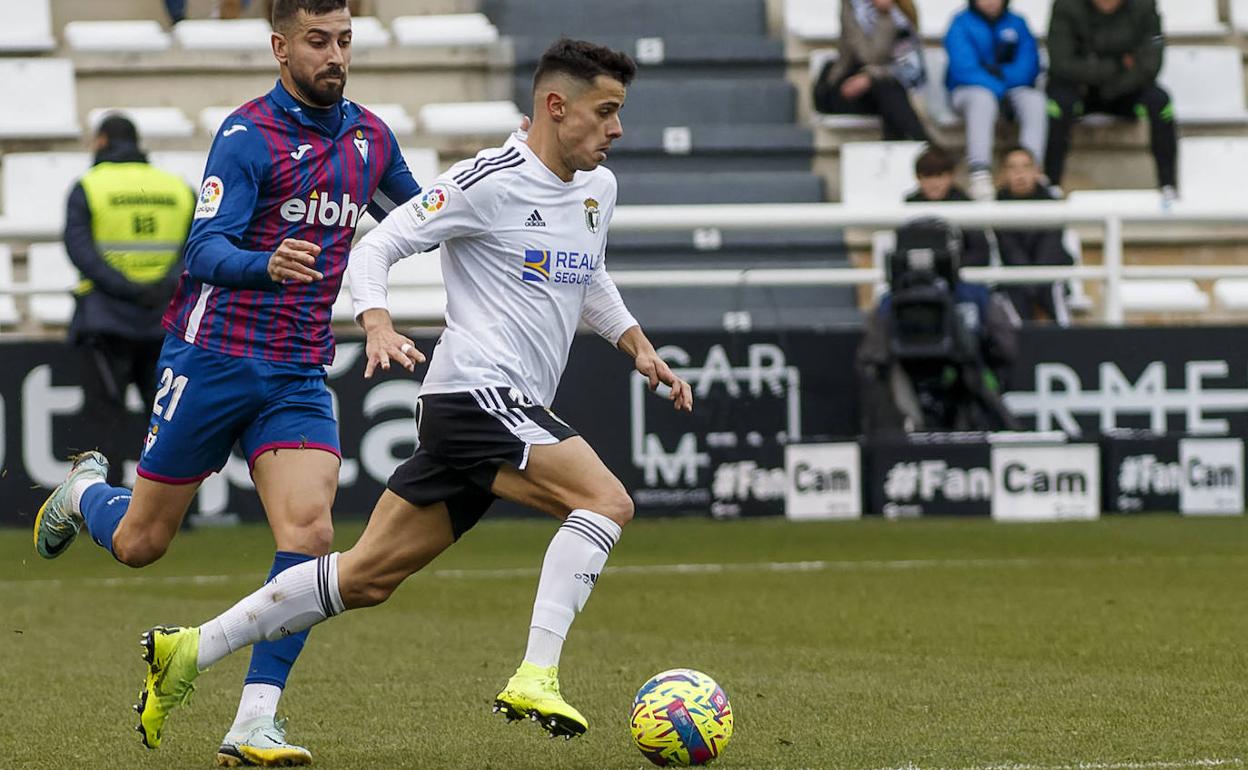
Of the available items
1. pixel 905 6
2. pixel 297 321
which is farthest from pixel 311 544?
pixel 905 6

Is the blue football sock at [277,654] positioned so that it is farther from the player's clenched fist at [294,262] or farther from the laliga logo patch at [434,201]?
the laliga logo patch at [434,201]

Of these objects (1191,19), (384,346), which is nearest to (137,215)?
(384,346)

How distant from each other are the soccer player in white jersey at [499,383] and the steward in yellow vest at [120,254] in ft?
21.5

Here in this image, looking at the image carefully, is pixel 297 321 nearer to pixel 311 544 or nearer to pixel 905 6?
pixel 311 544

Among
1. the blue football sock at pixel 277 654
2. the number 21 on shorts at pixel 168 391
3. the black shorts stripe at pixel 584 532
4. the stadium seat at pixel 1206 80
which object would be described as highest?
the stadium seat at pixel 1206 80

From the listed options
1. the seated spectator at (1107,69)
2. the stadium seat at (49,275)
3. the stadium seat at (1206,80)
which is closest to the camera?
the stadium seat at (49,275)

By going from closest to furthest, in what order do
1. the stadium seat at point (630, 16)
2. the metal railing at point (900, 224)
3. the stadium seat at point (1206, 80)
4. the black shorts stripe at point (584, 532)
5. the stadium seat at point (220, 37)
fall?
the black shorts stripe at point (584, 532), the metal railing at point (900, 224), the stadium seat at point (220, 37), the stadium seat at point (1206, 80), the stadium seat at point (630, 16)

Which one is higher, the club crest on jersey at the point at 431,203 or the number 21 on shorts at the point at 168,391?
the club crest on jersey at the point at 431,203

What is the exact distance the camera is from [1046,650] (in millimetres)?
7758

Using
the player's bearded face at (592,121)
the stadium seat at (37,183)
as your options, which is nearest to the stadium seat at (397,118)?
the stadium seat at (37,183)

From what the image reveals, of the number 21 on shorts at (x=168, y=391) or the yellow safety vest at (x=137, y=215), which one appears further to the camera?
the yellow safety vest at (x=137, y=215)

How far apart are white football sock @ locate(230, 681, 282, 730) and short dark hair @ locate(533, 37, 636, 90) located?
A: 1785mm

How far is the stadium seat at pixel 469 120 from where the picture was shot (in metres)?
16.3

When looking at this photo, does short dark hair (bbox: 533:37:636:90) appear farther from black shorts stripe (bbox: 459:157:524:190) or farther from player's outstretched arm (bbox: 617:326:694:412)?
player's outstretched arm (bbox: 617:326:694:412)
